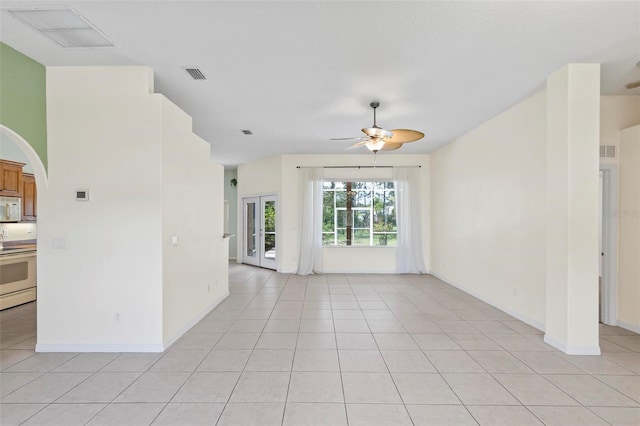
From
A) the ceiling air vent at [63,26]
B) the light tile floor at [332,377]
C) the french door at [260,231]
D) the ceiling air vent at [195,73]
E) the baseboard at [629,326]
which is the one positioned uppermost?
the ceiling air vent at [63,26]

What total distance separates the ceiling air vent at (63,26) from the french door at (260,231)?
5297 millimetres

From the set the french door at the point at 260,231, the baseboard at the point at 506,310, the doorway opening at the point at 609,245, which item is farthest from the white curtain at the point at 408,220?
the doorway opening at the point at 609,245

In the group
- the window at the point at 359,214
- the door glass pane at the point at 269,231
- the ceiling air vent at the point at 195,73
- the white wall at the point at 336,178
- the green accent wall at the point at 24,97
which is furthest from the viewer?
the door glass pane at the point at 269,231

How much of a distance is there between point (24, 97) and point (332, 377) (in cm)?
401

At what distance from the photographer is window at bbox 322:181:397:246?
7.57 m

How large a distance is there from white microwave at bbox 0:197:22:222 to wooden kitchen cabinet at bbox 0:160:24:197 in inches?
3.8

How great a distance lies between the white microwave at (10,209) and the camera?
5.70 m

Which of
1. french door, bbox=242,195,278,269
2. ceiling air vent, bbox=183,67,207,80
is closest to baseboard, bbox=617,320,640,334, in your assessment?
ceiling air vent, bbox=183,67,207,80

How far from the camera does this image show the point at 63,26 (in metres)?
2.51

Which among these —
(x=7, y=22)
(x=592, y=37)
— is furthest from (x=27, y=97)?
(x=592, y=37)

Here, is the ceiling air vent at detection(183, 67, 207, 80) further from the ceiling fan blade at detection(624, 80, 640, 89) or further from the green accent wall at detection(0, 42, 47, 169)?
the ceiling fan blade at detection(624, 80, 640, 89)

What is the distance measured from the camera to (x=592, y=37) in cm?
262

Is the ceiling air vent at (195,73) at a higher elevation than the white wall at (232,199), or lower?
higher

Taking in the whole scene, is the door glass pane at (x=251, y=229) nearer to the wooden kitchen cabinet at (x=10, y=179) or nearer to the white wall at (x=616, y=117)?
the wooden kitchen cabinet at (x=10, y=179)
